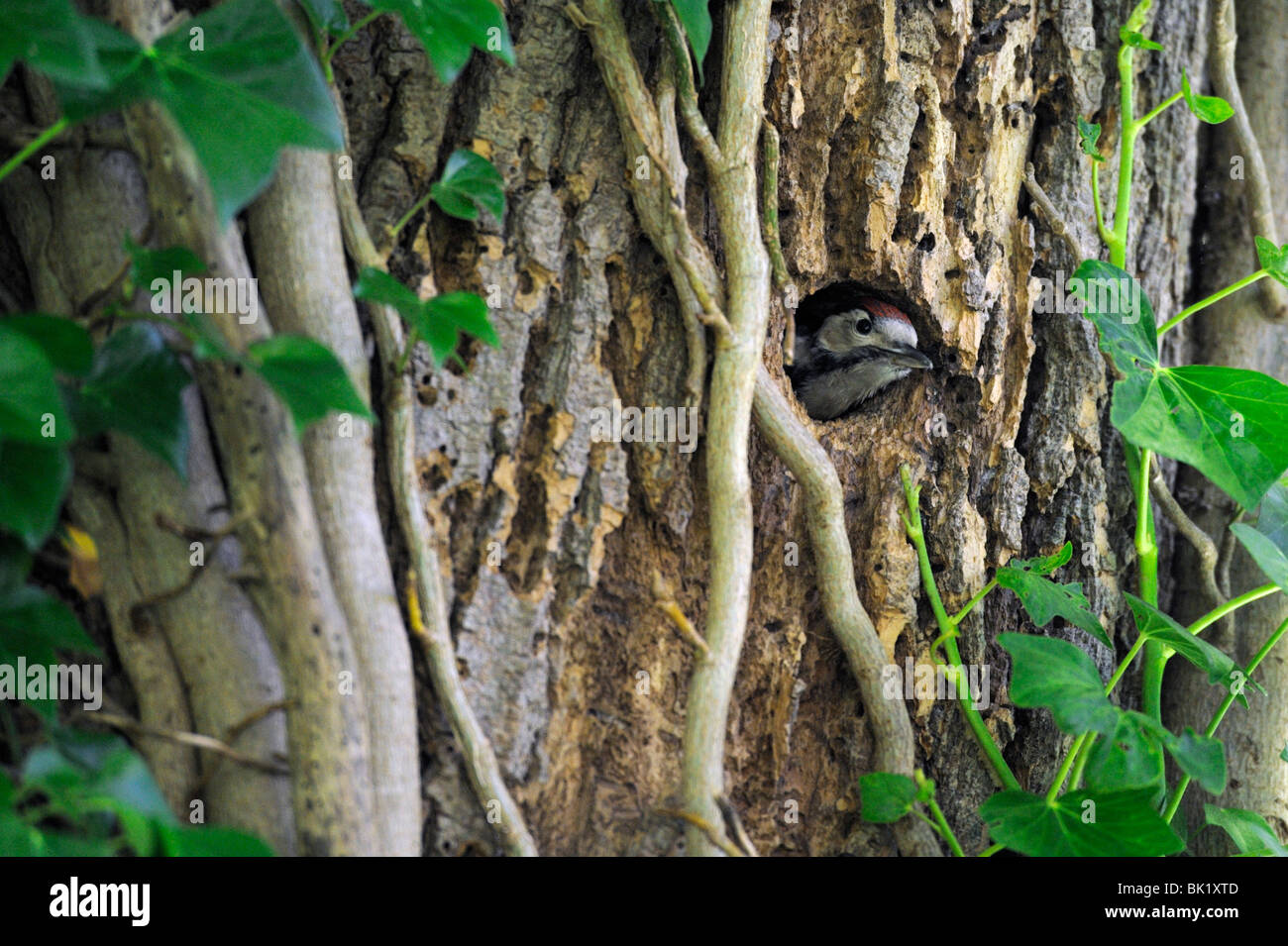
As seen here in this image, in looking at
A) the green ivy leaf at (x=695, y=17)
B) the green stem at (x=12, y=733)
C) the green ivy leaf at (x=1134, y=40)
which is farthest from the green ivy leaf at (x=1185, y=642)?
the green stem at (x=12, y=733)

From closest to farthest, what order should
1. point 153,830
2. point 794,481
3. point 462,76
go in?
point 153,830 → point 462,76 → point 794,481

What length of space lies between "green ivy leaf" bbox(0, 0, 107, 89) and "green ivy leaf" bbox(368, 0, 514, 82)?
1.42 feet

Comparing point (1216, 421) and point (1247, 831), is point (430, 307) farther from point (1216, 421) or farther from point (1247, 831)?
point (1247, 831)

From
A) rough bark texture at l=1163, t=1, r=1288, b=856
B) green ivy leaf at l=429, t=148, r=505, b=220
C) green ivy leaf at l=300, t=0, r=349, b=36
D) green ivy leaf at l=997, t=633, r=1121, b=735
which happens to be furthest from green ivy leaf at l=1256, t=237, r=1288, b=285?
green ivy leaf at l=300, t=0, r=349, b=36

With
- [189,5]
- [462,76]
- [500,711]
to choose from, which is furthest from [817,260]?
[189,5]

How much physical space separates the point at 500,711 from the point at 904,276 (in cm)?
119

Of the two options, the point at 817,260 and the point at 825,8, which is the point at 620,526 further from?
the point at 825,8

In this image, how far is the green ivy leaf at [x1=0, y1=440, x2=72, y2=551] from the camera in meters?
1.25

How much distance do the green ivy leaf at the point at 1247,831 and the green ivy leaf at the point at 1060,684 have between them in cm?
54

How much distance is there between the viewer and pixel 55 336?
4.35 feet

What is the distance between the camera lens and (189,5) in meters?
1.65

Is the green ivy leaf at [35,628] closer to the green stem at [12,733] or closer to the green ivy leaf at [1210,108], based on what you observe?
the green stem at [12,733]

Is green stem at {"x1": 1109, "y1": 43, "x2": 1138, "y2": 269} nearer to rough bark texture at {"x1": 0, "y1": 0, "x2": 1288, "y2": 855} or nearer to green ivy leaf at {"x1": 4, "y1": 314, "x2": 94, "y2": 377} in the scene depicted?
rough bark texture at {"x1": 0, "y1": 0, "x2": 1288, "y2": 855}

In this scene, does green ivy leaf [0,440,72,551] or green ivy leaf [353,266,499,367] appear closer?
green ivy leaf [0,440,72,551]
